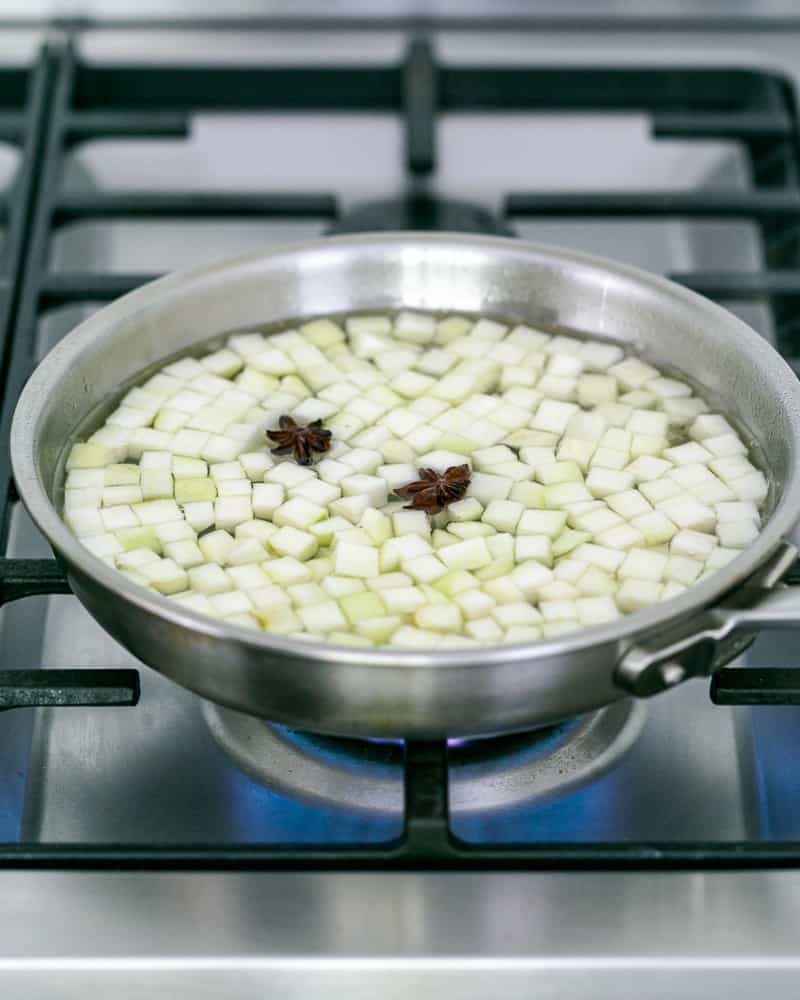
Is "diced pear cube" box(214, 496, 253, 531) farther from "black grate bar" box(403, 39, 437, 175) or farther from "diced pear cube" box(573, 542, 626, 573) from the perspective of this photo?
"black grate bar" box(403, 39, 437, 175)

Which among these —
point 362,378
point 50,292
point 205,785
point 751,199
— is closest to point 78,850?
point 205,785

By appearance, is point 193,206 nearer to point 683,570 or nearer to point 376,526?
point 376,526

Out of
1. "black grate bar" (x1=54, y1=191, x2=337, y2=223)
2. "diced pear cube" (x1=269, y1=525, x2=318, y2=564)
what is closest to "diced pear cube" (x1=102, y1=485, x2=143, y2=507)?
"diced pear cube" (x1=269, y1=525, x2=318, y2=564)

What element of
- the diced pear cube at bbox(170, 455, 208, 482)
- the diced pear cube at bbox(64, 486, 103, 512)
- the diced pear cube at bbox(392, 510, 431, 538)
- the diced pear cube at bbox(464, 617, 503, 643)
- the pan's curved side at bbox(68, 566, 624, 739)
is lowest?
the pan's curved side at bbox(68, 566, 624, 739)

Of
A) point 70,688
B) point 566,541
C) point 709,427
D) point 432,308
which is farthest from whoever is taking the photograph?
point 432,308

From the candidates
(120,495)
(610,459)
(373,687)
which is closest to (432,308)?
(610,459)

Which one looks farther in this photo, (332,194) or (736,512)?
(332,194)

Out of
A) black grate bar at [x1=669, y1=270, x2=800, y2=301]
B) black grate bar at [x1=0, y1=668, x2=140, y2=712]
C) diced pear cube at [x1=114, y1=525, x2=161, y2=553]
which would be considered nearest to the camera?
black grate bar at [x1=0, y1=668, x2=140, y2=712]
